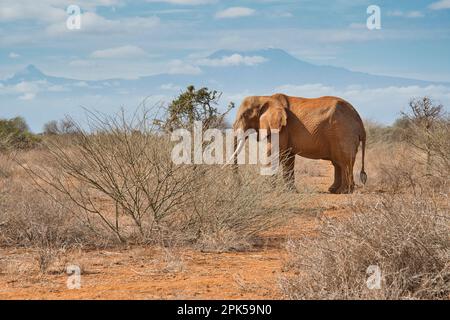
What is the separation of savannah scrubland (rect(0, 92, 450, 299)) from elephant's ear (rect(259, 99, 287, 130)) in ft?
13.7

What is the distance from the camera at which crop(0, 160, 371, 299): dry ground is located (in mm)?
6637

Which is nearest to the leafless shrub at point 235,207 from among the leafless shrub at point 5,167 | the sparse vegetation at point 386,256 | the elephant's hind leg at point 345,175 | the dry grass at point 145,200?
the dry grass at point 145,200

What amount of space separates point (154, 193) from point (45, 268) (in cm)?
219

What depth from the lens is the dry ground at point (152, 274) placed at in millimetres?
6637

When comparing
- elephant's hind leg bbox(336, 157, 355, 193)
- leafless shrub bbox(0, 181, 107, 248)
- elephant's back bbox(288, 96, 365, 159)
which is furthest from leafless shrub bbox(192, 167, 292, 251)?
elephant's back bbox(288, 96, 365, 159)

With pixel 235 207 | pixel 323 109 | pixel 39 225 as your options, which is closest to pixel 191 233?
pixel 235 207

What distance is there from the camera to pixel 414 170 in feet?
55.8

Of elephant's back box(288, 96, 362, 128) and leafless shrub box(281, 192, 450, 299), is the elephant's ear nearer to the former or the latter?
elephant's back box(288, 96, 362, 128)

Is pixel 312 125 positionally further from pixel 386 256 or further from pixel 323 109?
pixel 386 256

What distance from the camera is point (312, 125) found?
16281 millimetres

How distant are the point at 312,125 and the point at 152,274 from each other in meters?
9.35
